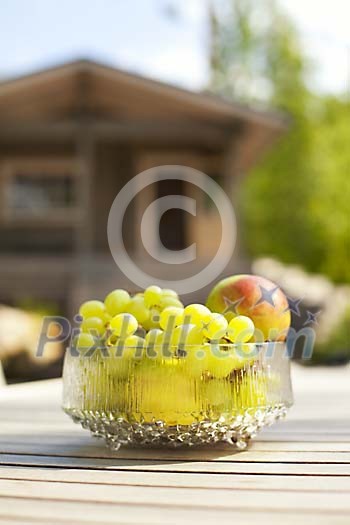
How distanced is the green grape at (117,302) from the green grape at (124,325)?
86 mm

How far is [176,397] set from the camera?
1.13 meters

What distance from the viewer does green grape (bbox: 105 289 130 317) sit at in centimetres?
133

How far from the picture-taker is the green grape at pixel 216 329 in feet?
3.79

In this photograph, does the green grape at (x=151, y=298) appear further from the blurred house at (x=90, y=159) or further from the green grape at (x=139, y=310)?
the blurred house at (x=90, y=159)

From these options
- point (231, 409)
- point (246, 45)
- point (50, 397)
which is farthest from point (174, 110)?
point (246, 45)

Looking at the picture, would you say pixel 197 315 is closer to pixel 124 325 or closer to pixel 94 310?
pixel 124 325

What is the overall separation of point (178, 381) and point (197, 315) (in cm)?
12

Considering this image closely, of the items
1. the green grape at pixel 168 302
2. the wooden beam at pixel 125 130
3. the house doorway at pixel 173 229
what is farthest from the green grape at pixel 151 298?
the house doorway at pixel 173 229

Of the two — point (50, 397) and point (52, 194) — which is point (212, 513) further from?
point (52, 194)

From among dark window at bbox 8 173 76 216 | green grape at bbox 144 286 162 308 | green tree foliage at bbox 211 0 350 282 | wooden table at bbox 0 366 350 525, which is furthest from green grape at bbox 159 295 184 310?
green tree foliage at bbox 211 0 350 282

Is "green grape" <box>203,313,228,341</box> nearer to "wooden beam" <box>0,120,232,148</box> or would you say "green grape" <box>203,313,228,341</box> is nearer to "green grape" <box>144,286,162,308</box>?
"green grape" <box>144,286,162,308</box>

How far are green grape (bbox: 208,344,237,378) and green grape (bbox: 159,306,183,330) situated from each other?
0.34ft

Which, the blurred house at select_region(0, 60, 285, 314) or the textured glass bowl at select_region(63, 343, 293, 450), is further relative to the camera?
the blurred house at select_region(0, 60, 285, 314)

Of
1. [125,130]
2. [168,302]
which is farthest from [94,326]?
[125,130]
